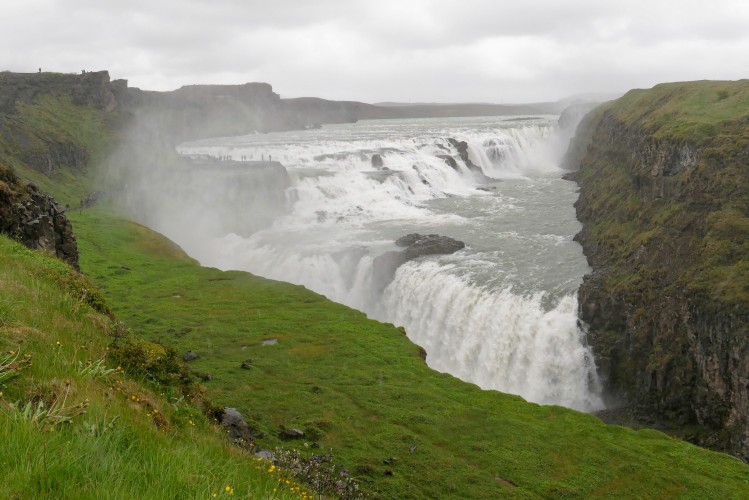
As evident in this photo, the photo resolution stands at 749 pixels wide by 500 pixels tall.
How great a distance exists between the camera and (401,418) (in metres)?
17.4

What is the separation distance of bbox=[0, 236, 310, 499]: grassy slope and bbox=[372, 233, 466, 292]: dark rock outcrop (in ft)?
103

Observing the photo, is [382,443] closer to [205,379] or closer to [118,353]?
[205,379]

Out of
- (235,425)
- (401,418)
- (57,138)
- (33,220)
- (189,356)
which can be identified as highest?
(57,138)

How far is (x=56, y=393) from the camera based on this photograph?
589 cm

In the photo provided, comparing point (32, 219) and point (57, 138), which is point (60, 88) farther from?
point (32, 219)

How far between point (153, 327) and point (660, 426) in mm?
22242

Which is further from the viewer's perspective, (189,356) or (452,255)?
(452,255)

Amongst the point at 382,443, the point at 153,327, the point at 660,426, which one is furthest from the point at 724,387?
the point at 153,327

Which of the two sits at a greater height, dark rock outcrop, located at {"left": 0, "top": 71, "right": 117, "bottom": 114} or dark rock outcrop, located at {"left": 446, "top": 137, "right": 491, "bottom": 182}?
dark rock outcrop, located at {"left": 0, "top": 71, "right": 117, "bottom": 114}

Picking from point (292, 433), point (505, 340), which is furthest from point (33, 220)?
point (505, 340)

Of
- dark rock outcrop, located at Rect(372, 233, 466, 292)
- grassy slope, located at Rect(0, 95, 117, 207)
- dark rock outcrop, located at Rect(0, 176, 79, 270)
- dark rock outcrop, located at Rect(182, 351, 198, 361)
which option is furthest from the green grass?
grassy slope, located at Rect(0, 95, 117, 207)

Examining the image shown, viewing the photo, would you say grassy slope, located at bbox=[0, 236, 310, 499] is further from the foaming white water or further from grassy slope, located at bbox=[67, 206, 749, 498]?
the foaming white water

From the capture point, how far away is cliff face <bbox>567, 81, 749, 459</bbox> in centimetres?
2465

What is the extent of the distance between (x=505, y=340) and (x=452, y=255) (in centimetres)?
1098
